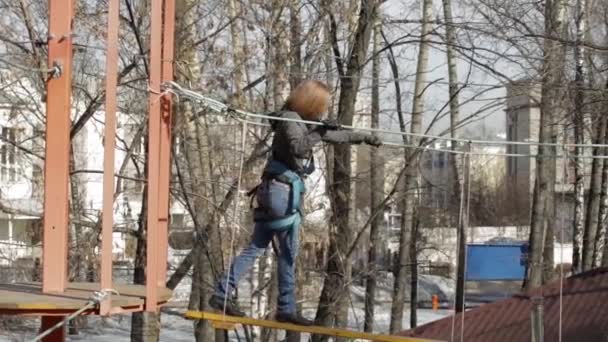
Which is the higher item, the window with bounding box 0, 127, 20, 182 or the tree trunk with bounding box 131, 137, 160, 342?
the window with bounding box 0, 127, 20, 182

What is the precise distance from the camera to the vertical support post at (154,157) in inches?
215

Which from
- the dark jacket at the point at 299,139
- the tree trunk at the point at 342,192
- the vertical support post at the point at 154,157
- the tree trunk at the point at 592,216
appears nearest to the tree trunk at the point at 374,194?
the tree trunk at the point at 342,192

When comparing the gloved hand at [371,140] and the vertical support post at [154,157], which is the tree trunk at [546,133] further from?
the vertical support post at [154,157]

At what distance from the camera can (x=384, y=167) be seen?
16.2 m

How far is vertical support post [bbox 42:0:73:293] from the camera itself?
5141 millimetres

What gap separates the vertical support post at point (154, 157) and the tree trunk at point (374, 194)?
30.4 ft

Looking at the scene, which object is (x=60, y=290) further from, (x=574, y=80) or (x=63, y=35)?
(x=574, y=80)

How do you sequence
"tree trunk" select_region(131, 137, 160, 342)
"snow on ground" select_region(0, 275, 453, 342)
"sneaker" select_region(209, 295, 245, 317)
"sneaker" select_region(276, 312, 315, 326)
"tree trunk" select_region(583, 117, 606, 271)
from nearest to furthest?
"sneaker" select_region(276, 312, 315, 326), "sneaker" select_region(209, 295, 245, 317), "tree trunk" select_region(131, 137, 160, 342), "snow on ground" select_region(0, 275, 453, 342), "tree trunk" select_region(583, 117, 606, 271)

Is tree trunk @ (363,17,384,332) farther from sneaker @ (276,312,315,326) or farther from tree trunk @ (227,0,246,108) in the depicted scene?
sneaker @ (276,312,315,326)

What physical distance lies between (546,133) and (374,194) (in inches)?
134

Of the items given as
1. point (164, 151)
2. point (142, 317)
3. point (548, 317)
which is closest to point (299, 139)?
point (164, 151)

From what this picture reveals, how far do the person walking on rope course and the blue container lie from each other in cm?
1148

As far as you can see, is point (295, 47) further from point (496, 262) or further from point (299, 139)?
point (496, 262)

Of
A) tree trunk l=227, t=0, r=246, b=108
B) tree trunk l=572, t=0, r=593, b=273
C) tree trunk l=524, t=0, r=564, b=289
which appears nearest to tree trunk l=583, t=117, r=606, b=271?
tree trunk l=572, t=0, r=593, b=273
